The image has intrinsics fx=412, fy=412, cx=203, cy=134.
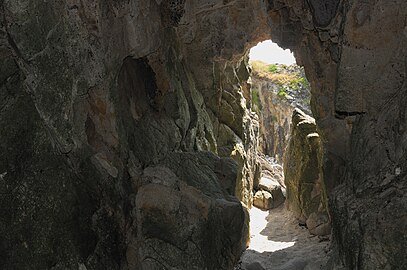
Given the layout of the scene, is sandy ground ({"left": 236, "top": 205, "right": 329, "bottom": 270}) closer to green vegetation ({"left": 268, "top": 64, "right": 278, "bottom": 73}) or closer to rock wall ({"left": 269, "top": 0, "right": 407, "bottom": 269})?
rock wall ({"left": 269, "top": 0, "right": 407, "bottom": 269})

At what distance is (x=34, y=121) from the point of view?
7656 mm

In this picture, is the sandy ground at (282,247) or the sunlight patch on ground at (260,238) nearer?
the sandy ground at (282,247)

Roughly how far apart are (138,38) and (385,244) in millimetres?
6428

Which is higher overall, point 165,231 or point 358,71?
point 358,71

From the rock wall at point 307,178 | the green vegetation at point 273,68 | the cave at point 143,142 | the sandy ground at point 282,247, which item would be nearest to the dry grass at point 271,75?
the green vegetation at point 273,68

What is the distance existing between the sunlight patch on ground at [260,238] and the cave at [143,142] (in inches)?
150

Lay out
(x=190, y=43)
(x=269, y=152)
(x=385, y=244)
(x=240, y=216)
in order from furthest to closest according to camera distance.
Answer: (x=269, y=152)
(x=190, y=43)
(x=240, y=216)
(x=385, y=244)

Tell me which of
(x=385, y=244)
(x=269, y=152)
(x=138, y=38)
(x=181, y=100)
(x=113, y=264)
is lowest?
(x=269, y=152)

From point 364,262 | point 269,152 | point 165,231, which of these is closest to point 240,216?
point 165,231

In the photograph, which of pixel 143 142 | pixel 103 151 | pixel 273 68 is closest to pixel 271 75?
pixel 273 68

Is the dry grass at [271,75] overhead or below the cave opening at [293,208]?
overhead

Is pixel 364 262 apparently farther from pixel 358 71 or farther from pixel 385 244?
pixel 358 71

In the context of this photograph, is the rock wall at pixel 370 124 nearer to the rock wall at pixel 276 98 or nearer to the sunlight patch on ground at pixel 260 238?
the sunlight patch on ground at pixel 260 238

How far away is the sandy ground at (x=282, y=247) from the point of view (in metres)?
12.1
